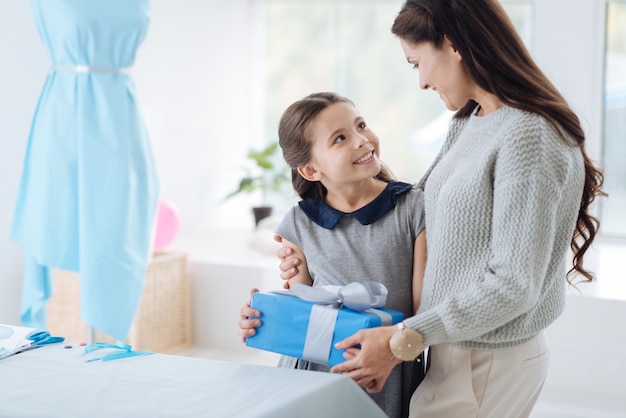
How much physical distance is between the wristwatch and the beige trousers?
135 millimetres

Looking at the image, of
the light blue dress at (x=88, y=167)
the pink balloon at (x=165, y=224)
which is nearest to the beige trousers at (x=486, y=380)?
the light blue dress at (x=88, y=167)

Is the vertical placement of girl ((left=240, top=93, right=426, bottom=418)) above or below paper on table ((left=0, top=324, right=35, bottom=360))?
above

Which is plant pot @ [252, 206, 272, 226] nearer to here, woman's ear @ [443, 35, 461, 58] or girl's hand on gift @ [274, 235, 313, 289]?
girl's hand on gift @ [274, 235, 313, 289]

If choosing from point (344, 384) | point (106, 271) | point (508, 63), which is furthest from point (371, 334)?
point (106, 271)

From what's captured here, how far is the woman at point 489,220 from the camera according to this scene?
4.48 feet

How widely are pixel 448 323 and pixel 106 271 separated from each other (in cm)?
161

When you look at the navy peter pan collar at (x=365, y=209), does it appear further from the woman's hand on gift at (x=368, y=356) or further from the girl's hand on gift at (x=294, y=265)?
the woman's hand on gift at (x=368, y=356)

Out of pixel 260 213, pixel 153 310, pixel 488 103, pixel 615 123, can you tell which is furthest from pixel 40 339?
pixel 615 123

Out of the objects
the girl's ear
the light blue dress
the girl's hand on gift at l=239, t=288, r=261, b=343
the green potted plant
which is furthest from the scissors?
the green potted plant

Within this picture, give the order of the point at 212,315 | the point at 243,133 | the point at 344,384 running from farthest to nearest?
1. the point at 243,133
2. the point at 212,315
3. the point at 344,384

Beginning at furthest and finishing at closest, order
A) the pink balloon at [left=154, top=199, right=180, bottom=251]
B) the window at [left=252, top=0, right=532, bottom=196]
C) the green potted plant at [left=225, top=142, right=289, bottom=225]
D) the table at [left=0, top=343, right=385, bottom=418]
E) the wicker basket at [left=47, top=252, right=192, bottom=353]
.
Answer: the window at [left=252, top=0, right=532, bottom=196] < the green potted plant at [left=225, top=142, right=289, bottom=225] < the pink balloon at [left=154, top=199, right=180, bottom=251] < the wicker basket at [left=47, top=252, right=192, bottom=353] < the table at [left=0, top=343, right=385, bottom=418]

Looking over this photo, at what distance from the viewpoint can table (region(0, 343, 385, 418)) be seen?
1.22 meters

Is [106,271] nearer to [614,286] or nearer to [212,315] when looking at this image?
[212,315]

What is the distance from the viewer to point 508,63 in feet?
4.68
